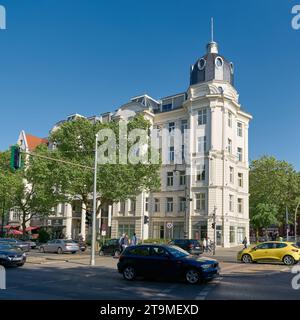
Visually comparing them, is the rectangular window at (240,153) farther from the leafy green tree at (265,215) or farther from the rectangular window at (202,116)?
the leafy green tree at (265,215)

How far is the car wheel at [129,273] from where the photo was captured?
1658cm

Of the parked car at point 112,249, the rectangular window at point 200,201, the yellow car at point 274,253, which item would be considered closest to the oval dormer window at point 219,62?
the rectangular window at point 200,201

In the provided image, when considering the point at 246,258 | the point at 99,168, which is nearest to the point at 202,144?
the point at 99,168

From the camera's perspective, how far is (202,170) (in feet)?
165

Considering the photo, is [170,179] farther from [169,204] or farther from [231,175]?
[231,175]

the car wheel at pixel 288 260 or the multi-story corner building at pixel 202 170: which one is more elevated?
the multi-story corner building at pixel 202 170

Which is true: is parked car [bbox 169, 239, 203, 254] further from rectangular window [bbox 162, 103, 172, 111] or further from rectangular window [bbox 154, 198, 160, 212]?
rectangular window [bbox 162, 103, 172, 111]

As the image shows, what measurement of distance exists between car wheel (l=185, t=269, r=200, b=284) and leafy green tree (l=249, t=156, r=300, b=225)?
48974 mm

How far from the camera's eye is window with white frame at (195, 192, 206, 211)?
162ft

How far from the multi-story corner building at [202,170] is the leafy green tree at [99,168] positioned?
10455mm

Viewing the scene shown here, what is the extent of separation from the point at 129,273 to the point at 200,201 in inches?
1338

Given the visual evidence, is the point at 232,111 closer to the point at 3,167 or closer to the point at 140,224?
the point at 140,224

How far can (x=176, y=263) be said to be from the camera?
1562 cm
